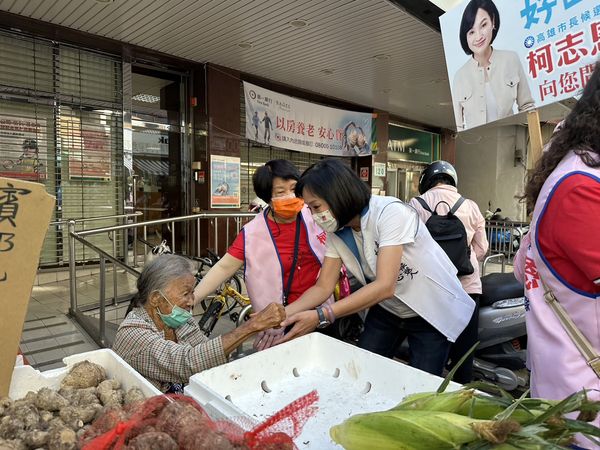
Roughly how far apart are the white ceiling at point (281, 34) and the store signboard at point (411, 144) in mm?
3460

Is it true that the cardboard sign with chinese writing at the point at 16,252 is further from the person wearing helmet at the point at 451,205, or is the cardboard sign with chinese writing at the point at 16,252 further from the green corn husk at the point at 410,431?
the person wearing helmet at the point at 451,205

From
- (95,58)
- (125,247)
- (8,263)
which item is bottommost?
(125,247)

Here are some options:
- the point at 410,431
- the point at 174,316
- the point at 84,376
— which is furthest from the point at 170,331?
the point at 410,431

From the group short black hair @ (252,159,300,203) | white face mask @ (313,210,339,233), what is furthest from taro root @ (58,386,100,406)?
short black hair @ (252,159,300,203)

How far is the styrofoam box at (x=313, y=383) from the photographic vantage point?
1.17 metres

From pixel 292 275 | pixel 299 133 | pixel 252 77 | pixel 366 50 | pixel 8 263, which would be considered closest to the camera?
pixel 8 263

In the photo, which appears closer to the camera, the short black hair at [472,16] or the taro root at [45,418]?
the taro root at [45,418]

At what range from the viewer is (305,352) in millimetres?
1532

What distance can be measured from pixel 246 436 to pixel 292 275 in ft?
5.47

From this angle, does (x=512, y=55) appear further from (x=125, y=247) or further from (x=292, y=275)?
(x=125, y=247)

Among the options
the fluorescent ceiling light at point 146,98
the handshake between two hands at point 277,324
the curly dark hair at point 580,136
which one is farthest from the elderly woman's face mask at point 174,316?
the fluorescent ceiling light at point 146,98

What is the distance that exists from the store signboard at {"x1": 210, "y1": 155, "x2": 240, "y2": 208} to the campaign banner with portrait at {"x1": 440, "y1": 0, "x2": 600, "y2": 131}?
19.8 feet

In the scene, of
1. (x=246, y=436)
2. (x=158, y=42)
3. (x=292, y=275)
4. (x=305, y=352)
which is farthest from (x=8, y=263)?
(x=158, y=42)

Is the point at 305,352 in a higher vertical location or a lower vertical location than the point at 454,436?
lower
